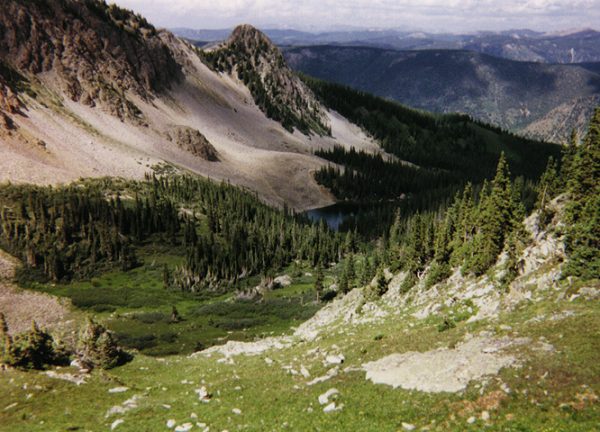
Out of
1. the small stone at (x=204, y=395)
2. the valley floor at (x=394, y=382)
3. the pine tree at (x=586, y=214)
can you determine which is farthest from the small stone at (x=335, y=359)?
the pine tree at (x=586, y=214)

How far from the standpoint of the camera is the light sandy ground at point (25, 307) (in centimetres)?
7188

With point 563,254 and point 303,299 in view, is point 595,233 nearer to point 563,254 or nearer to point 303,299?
point 563,254

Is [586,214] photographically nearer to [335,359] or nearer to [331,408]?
[335,359]

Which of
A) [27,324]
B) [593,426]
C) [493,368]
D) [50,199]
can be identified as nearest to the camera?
[593,426]

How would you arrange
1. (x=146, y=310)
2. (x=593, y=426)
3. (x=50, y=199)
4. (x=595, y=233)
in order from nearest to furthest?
(x=593, y=426)
(x=595, y=233)
(x=146, y=310)
(x=50, y=199)

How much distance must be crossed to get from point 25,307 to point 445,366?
278ft

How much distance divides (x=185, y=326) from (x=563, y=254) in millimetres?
61948

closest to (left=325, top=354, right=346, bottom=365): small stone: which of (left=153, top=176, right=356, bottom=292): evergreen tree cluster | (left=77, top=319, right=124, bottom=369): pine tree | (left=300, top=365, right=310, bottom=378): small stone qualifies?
(left=300, top=365, right=310, bottom=378): small stone

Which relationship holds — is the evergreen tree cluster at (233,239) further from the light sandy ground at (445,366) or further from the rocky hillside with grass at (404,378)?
the light sandy ground at (445,366)

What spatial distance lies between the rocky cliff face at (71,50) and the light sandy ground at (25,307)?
117m

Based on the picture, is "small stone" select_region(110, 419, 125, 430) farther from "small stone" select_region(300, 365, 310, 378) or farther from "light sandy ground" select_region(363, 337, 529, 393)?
"light sandy ground" select_region(363, 337, 529, 393)

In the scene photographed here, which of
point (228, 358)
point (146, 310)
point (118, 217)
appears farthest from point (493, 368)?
point (118, 217)

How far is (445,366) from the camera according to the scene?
2545cm

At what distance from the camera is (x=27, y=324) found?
70.8 metres
